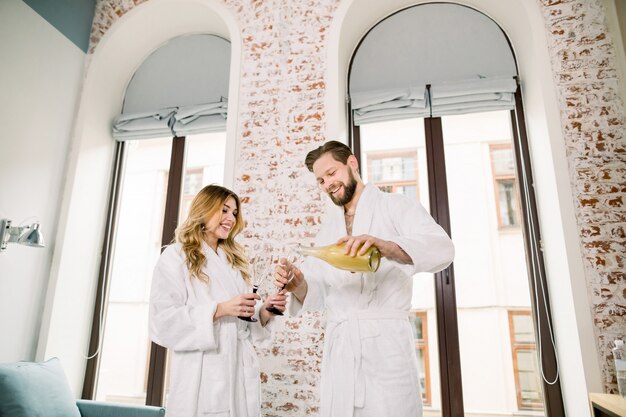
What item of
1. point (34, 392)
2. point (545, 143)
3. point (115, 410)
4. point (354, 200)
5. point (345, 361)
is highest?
point (545, 143)

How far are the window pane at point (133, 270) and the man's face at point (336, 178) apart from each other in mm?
1960

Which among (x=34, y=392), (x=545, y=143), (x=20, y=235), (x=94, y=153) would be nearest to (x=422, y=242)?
(x=545, y=143)

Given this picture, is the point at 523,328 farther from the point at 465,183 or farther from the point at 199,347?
the point at 199,347

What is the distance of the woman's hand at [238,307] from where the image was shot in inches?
58.1

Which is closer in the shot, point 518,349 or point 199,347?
point 199,347

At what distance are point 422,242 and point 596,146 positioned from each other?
1472mm

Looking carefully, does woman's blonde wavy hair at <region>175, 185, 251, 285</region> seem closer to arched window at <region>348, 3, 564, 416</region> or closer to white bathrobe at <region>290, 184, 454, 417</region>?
white bathrobe at <region>290, 184, 454, 417</region>

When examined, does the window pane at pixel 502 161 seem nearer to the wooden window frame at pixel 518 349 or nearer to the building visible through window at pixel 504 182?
the building visible through window at pixel 504 182

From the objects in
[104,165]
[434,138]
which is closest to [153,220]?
[104,165]

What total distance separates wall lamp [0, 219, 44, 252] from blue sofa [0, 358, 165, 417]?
664 millimetres

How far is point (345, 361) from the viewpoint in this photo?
1.45 m

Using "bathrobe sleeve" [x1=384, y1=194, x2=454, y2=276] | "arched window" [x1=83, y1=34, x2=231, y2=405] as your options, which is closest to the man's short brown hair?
"bathrobe sleeve" [x1=384, y1=194, x2=454, y2=276]

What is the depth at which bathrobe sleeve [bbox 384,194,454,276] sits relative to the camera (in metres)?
1.36

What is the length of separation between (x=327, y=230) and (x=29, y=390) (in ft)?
5.65
